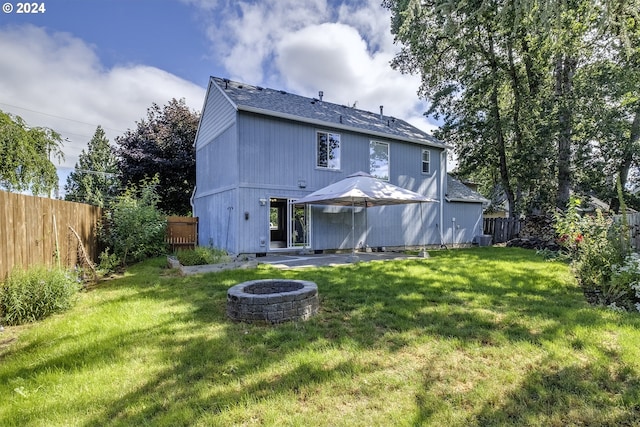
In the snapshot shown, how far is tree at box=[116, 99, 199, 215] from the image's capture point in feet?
58.4

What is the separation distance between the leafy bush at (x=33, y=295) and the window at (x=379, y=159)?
10.4m

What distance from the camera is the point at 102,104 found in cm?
2072

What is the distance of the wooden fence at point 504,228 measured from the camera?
16.1m

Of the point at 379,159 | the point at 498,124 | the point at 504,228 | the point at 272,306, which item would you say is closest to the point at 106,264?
the point at 272,306

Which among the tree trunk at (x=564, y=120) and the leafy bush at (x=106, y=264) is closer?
the leafy bush at (x=106, y=264)

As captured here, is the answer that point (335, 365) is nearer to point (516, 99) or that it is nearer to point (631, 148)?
point (516, 99)

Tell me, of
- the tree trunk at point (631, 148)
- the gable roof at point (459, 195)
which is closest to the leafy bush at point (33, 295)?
the gable roof at point (459, 195)

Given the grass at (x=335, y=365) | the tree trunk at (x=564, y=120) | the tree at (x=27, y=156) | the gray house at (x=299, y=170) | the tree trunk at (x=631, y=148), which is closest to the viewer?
the grass at (x=335, y=365)

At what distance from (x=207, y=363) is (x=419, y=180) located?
12871mm

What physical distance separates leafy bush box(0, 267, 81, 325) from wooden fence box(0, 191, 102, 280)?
22 cm

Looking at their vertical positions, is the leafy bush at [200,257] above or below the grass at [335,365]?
above

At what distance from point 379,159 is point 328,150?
2.48 m

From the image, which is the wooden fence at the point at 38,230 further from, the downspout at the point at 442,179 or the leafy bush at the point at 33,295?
the downspout at the point at 442,179

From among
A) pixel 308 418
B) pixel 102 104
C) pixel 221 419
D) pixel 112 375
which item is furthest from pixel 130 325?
pixel 102 104
